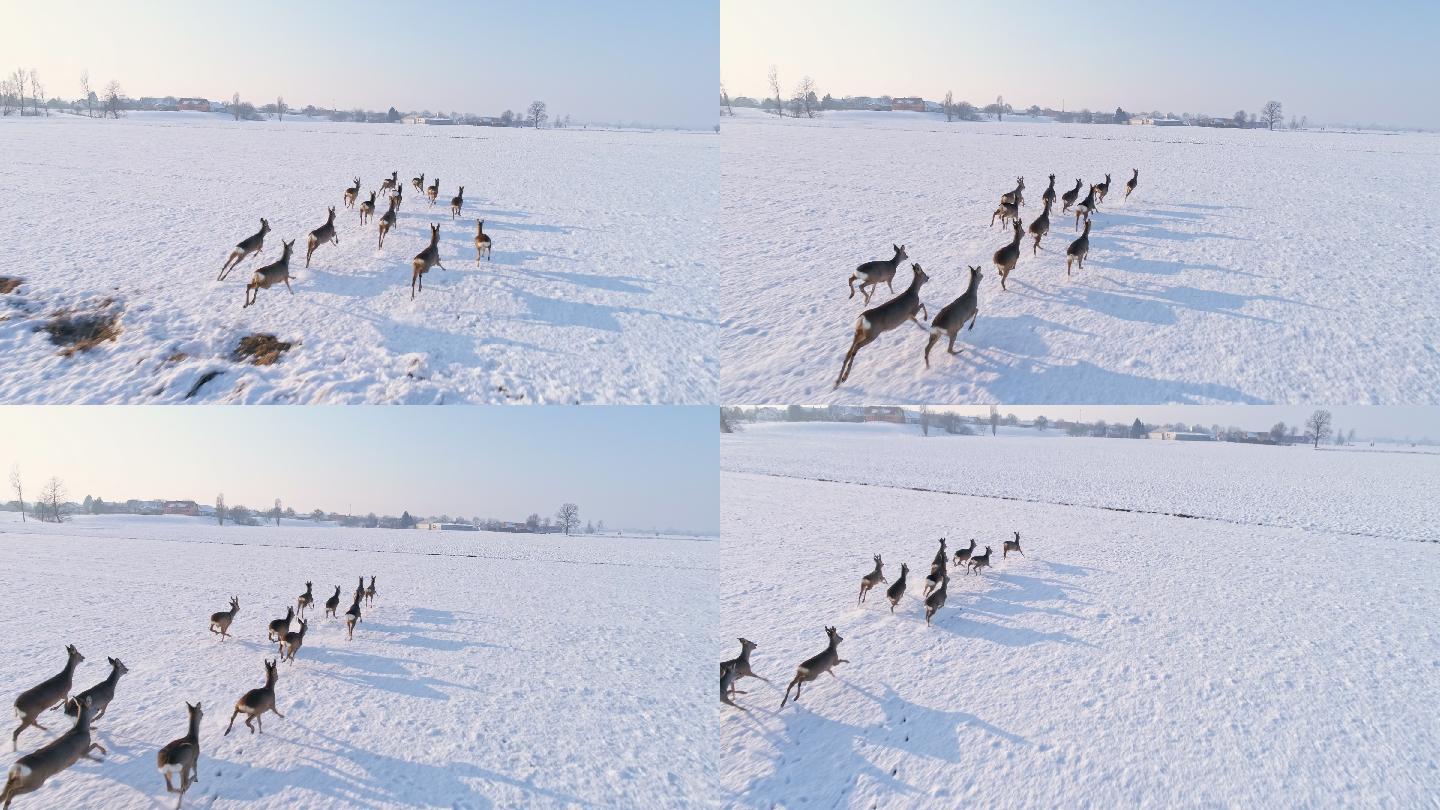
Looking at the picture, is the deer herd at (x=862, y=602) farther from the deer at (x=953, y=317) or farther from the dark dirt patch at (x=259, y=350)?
the dark dirt patch at (x=259, y=350)

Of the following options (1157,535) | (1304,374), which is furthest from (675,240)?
(1157,535)

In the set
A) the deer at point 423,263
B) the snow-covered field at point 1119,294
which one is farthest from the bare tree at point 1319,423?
the deer at point 423,263

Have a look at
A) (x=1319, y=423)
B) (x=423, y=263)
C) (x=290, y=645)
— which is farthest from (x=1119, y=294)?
(x=1319, y=423)

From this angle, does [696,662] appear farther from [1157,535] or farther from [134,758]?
[1157,535]

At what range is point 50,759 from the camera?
730cm

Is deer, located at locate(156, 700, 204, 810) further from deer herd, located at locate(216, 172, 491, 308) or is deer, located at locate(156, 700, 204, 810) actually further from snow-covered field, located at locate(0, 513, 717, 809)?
deer herd, located at locate(216, 172, 491, 308)

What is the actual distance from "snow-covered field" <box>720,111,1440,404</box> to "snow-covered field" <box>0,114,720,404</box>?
70.9 inches

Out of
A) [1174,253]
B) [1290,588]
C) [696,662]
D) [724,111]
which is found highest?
[724,111]

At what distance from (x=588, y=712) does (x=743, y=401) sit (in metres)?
5.85

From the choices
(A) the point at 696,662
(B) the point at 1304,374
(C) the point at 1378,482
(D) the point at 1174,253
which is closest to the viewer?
(B) the point at 1304,374

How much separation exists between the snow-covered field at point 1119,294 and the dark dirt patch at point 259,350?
8103mm

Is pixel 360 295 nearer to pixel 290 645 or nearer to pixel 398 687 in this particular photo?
pixel 290 645

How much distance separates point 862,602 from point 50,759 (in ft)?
37.3

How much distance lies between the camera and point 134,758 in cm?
849
